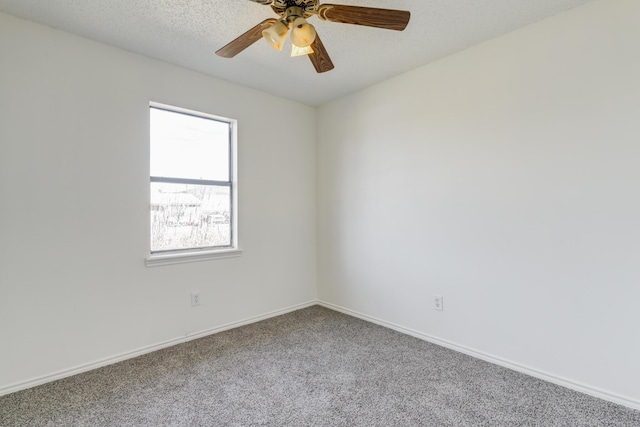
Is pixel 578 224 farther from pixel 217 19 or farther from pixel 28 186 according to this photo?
pixel 28 186

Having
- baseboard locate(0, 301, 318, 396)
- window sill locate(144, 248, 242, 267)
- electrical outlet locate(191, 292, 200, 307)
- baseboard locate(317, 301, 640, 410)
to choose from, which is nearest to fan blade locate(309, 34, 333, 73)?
window sill locate(144, 248, 242, 267)

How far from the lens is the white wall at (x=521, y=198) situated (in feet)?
6.04

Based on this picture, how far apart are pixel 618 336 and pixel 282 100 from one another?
3372 mm

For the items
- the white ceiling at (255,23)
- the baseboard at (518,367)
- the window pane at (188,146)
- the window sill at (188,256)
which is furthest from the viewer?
the window pane at (188,146)

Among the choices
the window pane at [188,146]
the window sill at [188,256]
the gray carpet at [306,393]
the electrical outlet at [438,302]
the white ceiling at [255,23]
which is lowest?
the gray carpet at [306,393]

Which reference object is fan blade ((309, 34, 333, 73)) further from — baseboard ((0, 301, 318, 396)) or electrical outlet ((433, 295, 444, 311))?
Result: baseboard ((0, 301, 318, 396))

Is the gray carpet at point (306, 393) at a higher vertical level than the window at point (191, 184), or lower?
lower

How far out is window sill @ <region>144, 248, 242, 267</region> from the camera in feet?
8.48

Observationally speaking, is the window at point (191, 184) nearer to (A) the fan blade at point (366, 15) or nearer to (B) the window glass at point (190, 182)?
(B) the window glass at point (190, 182)

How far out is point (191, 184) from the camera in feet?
9.44

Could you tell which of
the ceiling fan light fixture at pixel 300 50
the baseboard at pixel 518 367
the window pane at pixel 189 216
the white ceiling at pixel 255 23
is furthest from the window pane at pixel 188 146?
the baseboard at pixel 518 367

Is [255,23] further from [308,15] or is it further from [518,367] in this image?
[518,367]

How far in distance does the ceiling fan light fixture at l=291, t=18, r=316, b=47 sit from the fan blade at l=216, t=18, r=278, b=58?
0.17 metres

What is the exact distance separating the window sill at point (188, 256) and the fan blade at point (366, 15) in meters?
2.15
